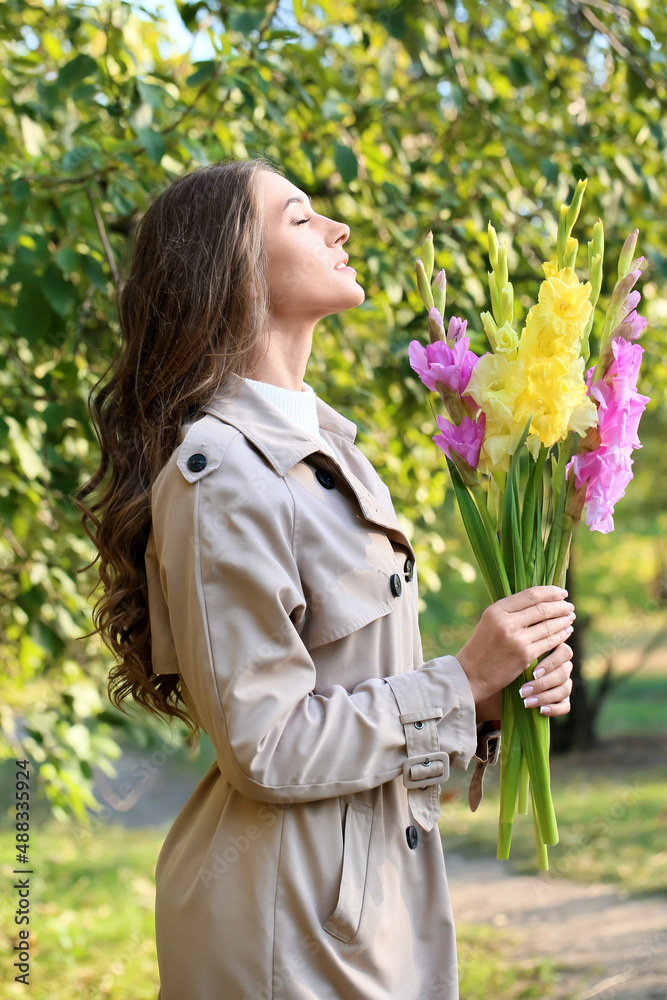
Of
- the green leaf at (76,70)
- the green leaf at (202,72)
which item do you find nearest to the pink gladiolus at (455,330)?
the green leaf at (202,72)

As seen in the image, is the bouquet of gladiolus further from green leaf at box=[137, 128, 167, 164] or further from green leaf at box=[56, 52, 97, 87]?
green leaf at box=[56, 52, 97, 87]

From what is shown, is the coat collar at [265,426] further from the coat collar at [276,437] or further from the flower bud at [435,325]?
the flower bud at [435,325]

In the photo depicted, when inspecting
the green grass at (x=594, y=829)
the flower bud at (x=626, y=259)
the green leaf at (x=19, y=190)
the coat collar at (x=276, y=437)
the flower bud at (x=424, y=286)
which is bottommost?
the green grass at (x=594, y=829)

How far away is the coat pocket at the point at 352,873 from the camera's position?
1.30 metres

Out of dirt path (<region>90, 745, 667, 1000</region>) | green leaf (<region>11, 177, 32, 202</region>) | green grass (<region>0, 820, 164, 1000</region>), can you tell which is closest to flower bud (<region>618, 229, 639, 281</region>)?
green leaf (<region>11, 177, 32, 202</region>)

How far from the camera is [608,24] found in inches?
138

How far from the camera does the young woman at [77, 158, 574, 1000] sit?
50.4 inches

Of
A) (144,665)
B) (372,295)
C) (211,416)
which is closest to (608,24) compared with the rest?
(372,295)

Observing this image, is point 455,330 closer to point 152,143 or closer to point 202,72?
point 152,143

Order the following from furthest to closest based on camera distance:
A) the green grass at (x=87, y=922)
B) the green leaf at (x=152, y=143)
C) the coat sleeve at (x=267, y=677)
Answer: the green grass at (x=87, y=922) → the green leaf at (x=152, y=143) → the coat sleeve at (x=267, y=677)

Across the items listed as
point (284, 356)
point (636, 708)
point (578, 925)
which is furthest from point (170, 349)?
point (636, 708)

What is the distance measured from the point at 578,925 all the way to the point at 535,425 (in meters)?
3.87

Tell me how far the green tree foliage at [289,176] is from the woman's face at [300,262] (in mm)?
726

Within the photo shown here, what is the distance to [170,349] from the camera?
5.13ft
